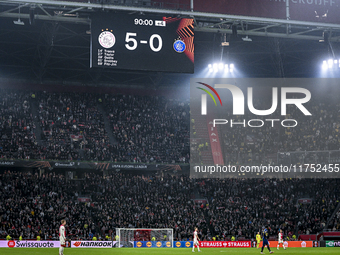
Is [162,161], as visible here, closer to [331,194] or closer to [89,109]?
[89,109]

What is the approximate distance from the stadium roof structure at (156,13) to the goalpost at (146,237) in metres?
14.2

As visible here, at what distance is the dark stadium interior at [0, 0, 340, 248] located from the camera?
42438 mm

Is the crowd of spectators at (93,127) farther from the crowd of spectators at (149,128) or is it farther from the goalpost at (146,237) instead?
the goalpost at (146,237)

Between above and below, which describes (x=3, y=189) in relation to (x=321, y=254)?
above

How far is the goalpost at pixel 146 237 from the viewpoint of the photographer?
3812cm

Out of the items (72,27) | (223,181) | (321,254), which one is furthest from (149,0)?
(223,181)

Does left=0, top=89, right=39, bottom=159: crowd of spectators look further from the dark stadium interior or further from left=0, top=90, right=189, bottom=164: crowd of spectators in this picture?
the dark stadium interior

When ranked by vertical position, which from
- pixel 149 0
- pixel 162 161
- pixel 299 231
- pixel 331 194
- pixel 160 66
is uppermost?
pixel 149 0

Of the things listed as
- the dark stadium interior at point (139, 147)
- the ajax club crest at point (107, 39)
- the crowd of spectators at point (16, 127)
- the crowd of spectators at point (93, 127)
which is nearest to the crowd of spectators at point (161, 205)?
the dark stadium interior at point (139, 147)

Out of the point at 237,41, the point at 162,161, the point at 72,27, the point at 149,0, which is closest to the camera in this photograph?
the point at 149,0

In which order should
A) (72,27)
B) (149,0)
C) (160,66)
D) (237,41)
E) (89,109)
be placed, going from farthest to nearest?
(89,109) < (237,41) < (72,27) < (149,0) < (160,66)

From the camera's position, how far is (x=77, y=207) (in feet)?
141

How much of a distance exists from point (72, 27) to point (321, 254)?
2837cm

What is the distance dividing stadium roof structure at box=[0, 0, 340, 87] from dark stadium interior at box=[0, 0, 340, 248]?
0.22 metres
